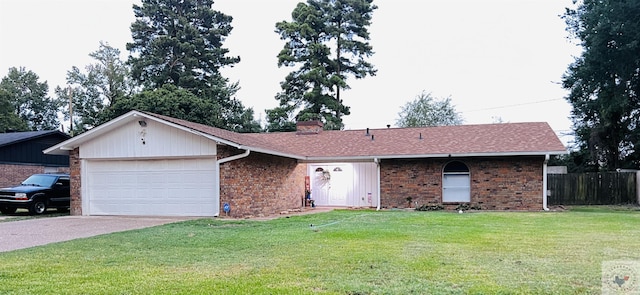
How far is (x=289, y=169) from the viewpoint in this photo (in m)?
17.9

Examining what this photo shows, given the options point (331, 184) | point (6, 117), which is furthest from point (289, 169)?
point (6, 117)

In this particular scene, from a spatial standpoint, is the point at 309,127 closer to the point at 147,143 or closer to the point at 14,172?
the point at 147,143

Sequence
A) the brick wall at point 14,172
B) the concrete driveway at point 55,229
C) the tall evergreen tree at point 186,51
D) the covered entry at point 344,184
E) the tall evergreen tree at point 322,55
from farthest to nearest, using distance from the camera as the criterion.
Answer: the tall evergreen tree at point 186,51 → the tall evergreen tree at point 322,55 → the brick wall at point 14,172 → the covered entry at point 344,184 → the concrete driveway at point 55,229

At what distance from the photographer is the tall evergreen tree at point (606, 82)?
22.1 meters

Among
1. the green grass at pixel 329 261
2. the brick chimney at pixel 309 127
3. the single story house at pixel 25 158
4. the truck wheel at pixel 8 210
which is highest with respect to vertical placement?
the brick chimney at pixel 309 127

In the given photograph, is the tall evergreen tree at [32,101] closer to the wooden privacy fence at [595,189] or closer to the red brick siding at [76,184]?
the red brick siding at [76,184]

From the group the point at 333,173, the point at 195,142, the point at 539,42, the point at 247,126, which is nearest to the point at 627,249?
the point at 195,142

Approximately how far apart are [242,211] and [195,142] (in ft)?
8.62

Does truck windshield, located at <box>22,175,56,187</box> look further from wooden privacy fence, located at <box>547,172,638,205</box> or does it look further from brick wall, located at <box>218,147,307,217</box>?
wooden privacy fence, located at <box>547,172,638,205</box>

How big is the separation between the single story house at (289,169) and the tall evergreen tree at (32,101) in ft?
111

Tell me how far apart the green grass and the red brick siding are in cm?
651

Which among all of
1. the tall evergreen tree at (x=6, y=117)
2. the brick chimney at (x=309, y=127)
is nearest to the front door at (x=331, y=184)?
the brick chimney at (x=309, y=127)

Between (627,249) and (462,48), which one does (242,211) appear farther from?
(462,48)

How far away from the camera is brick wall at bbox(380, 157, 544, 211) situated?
648 inches
